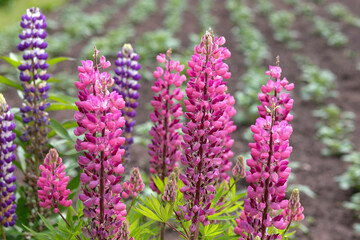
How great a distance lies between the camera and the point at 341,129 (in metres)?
7.42

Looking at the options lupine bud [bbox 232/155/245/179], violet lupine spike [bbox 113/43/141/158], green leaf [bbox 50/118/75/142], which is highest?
violet lupine spike [bbox 113/43/141/158]

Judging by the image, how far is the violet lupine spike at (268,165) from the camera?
1790mm

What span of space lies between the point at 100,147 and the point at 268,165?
27.7 inches

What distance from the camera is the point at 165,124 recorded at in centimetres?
251

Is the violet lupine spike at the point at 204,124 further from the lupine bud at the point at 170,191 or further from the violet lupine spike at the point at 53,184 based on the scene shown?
the violet lupine spike at the point at 53,184

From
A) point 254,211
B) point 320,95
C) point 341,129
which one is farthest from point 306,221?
point 320,95

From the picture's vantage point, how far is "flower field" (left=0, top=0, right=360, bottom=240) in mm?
1865

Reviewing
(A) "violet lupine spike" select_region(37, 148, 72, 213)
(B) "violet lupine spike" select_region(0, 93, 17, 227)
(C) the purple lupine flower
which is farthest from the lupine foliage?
(C) the purple lupine flower

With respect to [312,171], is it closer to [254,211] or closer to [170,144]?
[170,144]

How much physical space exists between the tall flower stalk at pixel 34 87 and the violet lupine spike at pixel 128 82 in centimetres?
49

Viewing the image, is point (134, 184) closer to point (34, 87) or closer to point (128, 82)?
point (128, 82)

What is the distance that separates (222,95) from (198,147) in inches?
10.2

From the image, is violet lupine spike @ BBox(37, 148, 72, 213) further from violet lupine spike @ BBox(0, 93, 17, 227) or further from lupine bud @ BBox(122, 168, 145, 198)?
violet lupine spike @ BBox(0, 93, 17, 227)

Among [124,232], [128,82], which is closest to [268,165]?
[124,232]
